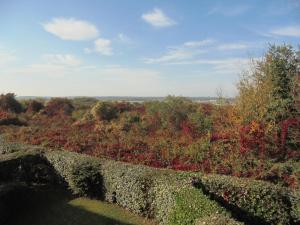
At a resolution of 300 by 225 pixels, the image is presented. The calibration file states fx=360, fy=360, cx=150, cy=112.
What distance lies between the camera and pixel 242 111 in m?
18.9

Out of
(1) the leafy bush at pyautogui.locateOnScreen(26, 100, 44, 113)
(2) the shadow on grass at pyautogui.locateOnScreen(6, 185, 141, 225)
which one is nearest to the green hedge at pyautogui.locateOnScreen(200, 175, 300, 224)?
(2) the shadow on grass at pyautogui.locateOnScreen(6, 185, 141, 225)

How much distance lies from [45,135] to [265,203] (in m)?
15.3

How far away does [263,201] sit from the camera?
29.5ft

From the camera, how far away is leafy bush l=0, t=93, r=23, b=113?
135 ft

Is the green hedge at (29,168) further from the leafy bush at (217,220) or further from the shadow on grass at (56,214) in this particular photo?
the leafy bush at (217,220)

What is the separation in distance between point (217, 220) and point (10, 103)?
39334 millimetres

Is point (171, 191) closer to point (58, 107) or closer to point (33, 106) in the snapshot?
point (58, 107)

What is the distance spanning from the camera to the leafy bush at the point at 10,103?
41094mm

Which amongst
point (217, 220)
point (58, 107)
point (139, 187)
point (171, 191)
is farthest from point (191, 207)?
point (58, 107)

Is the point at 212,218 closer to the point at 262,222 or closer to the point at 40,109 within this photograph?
the point at 262,222

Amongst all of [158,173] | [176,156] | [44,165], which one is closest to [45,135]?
[44,165]

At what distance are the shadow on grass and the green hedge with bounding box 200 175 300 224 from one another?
3.01 meters

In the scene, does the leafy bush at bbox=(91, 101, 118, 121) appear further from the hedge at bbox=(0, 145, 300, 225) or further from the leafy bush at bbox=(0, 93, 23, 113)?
the hedge at bbox=(0, 145, 300, 225)

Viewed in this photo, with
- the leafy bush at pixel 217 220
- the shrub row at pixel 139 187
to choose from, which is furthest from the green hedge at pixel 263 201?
the leafy bush at pixel 217 220
